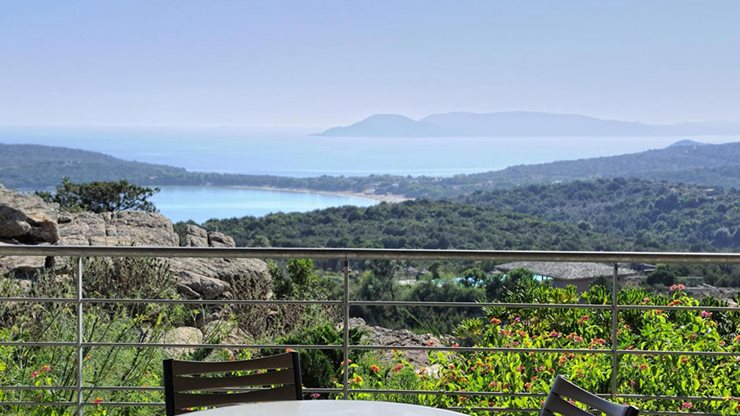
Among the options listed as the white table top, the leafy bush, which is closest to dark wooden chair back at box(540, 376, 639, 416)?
the white table top

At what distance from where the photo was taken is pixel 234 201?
33125 mm

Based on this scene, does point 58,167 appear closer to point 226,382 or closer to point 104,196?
point 104,196

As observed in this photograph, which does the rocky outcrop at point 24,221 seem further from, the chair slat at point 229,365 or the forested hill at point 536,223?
the forested hill at point 536,223

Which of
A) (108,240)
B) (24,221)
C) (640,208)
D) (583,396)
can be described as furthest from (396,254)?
(640,208)

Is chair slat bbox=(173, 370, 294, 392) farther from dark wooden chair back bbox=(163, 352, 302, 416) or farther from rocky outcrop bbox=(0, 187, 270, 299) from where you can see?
rocky outcrop bbox=(0, 187, 270, 299)

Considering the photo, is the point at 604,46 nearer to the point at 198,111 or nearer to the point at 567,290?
the point at 198,111

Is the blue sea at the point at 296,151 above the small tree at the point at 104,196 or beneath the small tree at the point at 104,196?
above

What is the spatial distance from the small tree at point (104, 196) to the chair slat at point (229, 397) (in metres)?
17.9

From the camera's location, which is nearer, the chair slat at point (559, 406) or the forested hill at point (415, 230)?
the chair slat at point (559, 406)

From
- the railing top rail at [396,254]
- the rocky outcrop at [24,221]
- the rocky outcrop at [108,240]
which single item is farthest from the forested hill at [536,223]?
the railing top rail at [396,254]

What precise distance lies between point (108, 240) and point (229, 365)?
349 inches

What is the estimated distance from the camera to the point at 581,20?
135 feet

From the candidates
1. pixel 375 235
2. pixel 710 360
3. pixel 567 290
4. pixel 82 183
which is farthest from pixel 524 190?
pixel 710 360

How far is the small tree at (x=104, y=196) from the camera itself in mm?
20172
